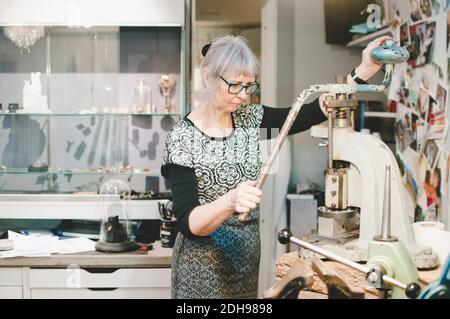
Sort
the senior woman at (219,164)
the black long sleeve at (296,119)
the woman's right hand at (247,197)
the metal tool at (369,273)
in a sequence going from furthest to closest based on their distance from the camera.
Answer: the black long sleeve at (296,119) → the senior woman at (219,164) → the woman's right hand at (247,197) → the metal tool at (369,273)

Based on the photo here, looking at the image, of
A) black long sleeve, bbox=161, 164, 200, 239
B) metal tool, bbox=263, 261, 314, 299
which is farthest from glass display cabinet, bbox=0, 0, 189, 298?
metal tool, bbox=263, 261, 314, 299

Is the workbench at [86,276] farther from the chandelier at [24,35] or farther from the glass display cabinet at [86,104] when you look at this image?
the chandelier at [24,35]

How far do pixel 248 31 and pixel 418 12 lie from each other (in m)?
2.23

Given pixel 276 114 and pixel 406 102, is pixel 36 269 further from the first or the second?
pixel 406 102

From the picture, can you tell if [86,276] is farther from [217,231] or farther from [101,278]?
[217,231]

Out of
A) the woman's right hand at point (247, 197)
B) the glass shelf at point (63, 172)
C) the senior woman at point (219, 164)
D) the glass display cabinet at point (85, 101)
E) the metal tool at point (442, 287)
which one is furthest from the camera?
the glass shelf at point (63, 172)

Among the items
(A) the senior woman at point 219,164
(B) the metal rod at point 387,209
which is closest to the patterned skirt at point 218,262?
(A) the senior woman at point 219,164

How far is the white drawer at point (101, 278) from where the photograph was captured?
2.50 metres

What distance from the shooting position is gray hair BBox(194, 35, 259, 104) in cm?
170

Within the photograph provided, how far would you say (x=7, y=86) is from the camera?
2.96 m

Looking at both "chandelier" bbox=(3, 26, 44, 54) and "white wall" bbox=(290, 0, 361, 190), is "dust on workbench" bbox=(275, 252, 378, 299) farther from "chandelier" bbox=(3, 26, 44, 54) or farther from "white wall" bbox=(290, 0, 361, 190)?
"white wall" bbox=(290, 0, 361, 190)

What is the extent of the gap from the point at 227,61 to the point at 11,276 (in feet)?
4.85

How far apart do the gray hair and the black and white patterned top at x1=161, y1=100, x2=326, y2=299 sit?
A: 0.50 feet

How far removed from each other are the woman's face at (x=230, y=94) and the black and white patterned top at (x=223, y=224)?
10cm
